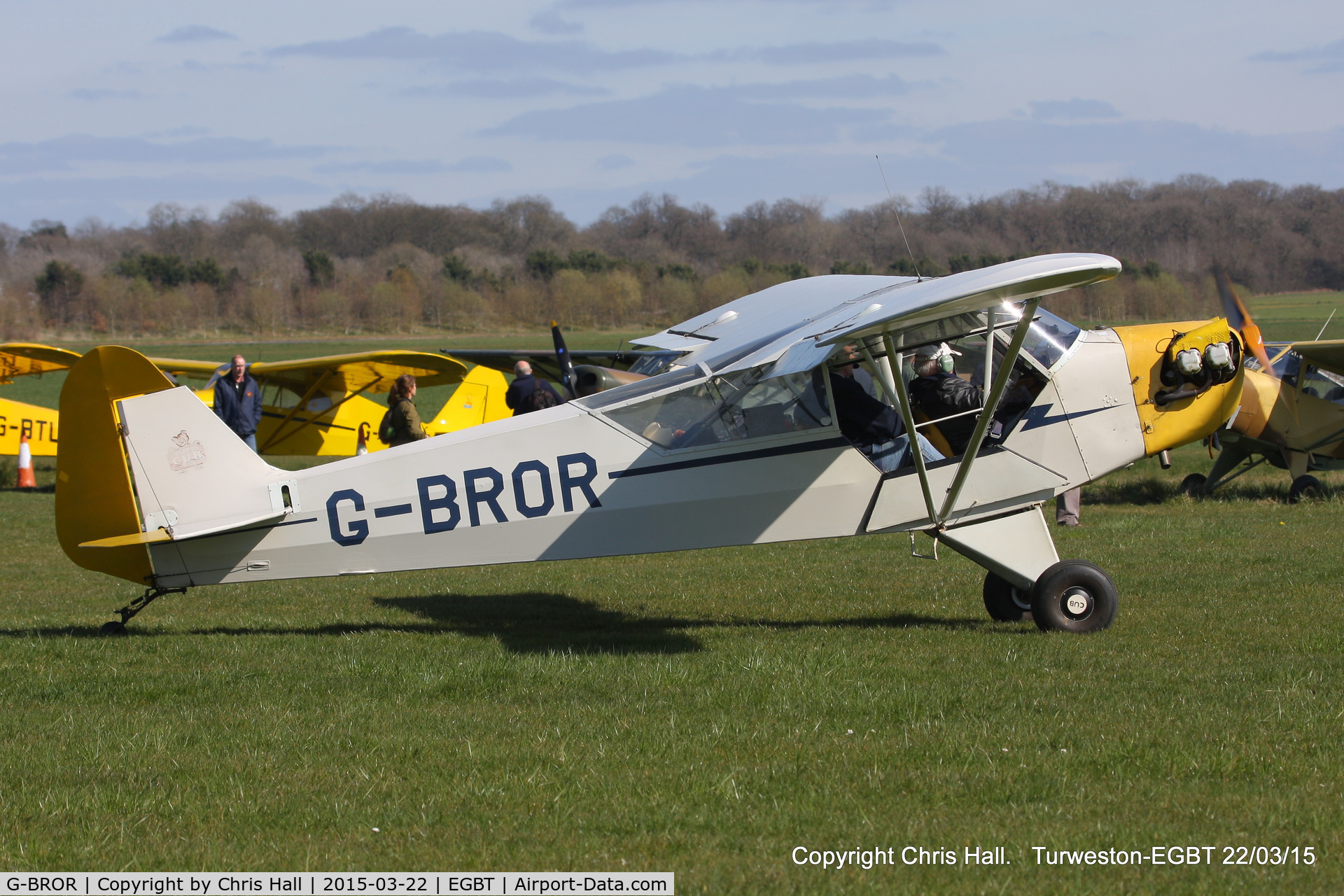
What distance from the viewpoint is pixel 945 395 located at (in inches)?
276

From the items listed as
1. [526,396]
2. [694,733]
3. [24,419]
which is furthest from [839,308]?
[24,419]

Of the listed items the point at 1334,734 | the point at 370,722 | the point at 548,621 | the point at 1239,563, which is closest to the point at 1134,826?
the point at 1334,734

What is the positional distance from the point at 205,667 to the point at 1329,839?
5.77 metres

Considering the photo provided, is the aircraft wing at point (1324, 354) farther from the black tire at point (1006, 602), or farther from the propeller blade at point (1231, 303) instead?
the black tire at point (1006, 602)

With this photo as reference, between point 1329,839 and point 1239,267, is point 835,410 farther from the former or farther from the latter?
point 1239,267

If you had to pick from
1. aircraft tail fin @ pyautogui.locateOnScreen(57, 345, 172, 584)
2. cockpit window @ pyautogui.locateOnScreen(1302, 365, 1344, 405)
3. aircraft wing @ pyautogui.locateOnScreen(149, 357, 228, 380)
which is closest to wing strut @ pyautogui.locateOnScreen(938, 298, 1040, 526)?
Answer: aircraft tail fin @ pyautogui.locateOnScreen(57, 345, 172, 584)

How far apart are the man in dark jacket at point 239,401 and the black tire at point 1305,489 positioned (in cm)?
1383

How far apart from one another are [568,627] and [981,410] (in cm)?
324

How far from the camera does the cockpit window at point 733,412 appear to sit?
22.6ft

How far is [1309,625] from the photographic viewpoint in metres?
7.01

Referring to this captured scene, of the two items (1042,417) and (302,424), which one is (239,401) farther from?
(1042,417)

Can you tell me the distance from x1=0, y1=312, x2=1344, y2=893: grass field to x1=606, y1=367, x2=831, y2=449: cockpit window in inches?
53.2

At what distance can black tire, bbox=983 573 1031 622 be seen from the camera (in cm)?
750

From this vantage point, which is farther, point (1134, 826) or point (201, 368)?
point (201, 368)
